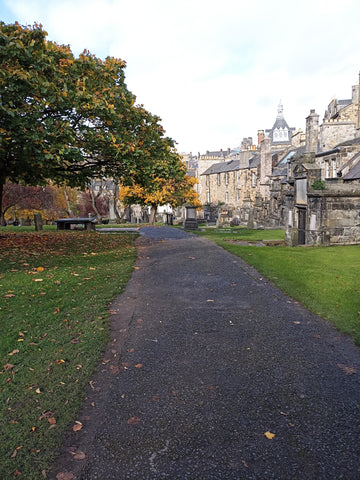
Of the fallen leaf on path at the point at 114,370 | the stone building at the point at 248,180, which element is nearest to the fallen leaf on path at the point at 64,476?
the fallen leaf on path at the point at 114,370

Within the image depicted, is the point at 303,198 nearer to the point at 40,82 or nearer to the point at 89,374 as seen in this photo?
the point at 40,82

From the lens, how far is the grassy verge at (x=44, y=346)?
3.10 m

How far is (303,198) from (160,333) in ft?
44.2

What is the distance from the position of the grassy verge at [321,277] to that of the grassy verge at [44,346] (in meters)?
4.27

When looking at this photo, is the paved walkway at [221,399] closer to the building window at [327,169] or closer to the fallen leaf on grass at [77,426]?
the fallen leaf on grass at [77,426]

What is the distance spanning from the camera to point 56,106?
11.5 meters

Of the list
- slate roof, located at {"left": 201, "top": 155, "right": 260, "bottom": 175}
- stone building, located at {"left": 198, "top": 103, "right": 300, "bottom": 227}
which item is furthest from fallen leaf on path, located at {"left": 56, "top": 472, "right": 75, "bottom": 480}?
slate roof, located at {"left": 201, "top": 155, "right": 260, "bottom": 175}

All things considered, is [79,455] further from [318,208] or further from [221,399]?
[318,208]

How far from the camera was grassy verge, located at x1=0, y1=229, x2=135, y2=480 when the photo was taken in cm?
310

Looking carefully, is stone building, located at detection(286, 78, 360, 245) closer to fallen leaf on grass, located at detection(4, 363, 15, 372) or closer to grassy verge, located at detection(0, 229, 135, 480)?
grassy verge, located at detection(0, 229, 135, 480)

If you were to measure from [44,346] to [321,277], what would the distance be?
24.5ft

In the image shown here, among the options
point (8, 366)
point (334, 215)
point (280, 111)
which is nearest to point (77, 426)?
point (8, 366)

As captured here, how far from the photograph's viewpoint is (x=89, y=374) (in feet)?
13.9

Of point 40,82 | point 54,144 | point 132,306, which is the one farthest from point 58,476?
point 40,82
